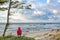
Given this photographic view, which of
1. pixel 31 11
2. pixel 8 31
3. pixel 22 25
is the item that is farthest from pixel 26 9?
pixel 8 31

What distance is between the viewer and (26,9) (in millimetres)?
2051

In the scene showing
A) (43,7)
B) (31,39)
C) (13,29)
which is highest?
(43,7)

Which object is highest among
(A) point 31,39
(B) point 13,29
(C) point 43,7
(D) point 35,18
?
(C) point 43,7

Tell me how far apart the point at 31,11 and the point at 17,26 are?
0.26 metres

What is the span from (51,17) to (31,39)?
37cm

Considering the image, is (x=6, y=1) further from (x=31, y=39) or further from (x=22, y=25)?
(x=31, y=39)

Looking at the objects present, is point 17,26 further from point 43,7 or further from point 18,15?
point 43,7

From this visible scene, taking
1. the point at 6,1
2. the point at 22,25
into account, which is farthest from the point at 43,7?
the point at 6,1

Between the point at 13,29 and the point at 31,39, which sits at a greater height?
the point at 13,29

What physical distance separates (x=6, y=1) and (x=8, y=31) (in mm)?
373

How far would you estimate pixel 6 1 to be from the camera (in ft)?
6.70

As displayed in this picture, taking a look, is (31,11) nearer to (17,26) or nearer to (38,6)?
(38,6)

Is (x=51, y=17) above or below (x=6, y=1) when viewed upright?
below

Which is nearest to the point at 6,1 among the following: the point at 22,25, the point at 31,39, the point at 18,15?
the point at 18,15
